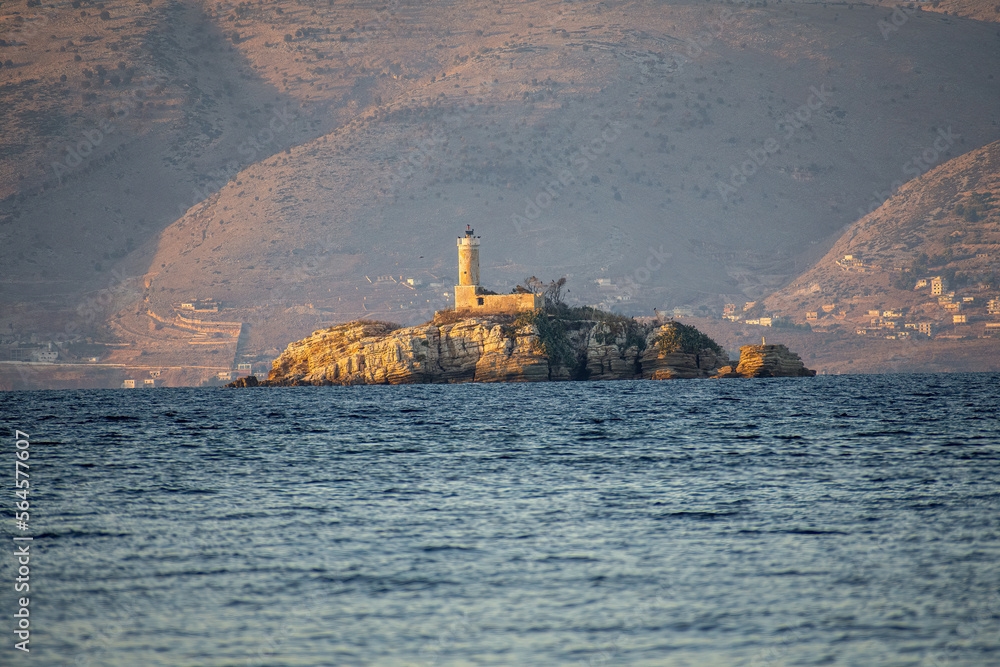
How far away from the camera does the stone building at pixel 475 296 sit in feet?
371

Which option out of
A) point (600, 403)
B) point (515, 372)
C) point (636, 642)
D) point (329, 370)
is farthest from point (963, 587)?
point (329, 370)

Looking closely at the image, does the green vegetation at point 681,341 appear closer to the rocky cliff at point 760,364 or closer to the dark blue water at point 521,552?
the rocky cliff at point 760,364

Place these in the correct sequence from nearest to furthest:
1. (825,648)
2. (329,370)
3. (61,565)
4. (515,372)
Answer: (825,648), (61,565), (515,372), (329,370)

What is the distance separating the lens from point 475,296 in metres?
118

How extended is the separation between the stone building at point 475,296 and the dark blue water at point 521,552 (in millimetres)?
64542

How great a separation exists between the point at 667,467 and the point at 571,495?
7.26 m

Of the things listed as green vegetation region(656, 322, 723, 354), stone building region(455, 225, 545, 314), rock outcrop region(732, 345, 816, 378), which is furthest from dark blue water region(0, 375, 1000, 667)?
stone building region(455, 225, 545, 314)

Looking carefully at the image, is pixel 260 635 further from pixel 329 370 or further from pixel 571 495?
pixel 329 370

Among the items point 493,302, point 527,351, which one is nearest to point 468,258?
point 493,302

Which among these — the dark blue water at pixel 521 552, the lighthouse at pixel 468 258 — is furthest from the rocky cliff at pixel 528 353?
the dark blue water at pixel 521 552

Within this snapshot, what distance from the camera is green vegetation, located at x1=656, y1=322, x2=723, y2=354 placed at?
109500 millimetres

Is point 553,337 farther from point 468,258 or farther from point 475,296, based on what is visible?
point 468,258

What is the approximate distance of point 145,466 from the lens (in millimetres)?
41219

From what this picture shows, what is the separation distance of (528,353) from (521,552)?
8275cm
